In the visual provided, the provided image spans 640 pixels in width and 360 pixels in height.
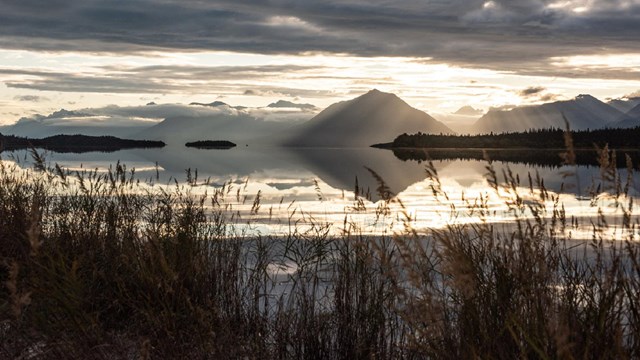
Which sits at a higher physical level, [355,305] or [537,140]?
[537,140]

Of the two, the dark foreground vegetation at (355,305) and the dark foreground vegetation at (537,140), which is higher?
the dark foreground vegetation at (537,140)

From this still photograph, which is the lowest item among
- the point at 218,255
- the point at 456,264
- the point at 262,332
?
the point at 262,332

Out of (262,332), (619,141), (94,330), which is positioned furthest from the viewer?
(619,141)

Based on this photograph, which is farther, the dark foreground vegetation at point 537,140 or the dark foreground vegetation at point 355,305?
the dark foreground vegetation at point 537,140

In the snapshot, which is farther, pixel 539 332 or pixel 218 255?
pixel 218 255

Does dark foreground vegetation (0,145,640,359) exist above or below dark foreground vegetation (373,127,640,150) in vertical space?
below

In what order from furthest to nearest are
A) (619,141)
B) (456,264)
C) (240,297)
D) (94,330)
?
(619,141), (240,297), (94,330), (456,264)

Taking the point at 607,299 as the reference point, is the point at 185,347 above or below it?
below

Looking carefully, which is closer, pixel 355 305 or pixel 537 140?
pixel 355 305

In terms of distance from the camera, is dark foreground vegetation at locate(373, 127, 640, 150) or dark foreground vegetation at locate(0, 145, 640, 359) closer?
dark foreground vegetation at locate(0, 145, 640, 359)

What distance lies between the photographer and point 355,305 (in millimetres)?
7125

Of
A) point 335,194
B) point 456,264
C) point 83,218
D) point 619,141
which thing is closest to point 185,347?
point 456,264

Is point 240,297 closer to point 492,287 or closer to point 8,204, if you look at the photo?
point 492,287

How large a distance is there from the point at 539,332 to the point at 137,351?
3356 mm
